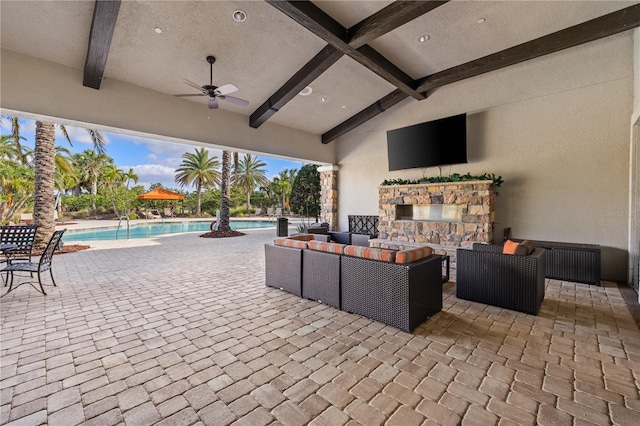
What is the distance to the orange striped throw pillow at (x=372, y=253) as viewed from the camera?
2939 millimetres

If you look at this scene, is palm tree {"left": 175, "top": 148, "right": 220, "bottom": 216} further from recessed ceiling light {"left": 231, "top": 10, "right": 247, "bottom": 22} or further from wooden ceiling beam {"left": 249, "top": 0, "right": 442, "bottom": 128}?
recessed ceiling light {"left": 231, "top": 10, "right": 247, "bottom": 22}

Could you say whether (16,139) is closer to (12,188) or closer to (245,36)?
(12,188)

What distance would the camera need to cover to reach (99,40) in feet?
12.5

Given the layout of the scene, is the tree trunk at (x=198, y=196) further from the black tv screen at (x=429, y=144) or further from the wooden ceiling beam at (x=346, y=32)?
the black tv screen at (x=429, y=144)

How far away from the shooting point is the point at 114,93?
493 centimetres

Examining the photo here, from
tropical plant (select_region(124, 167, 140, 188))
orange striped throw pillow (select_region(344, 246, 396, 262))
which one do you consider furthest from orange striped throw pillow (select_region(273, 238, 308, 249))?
tropical plant (select_region(124, 167, 140, 188))

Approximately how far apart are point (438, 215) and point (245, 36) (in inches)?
213

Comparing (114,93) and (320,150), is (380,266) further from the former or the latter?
(320,150)

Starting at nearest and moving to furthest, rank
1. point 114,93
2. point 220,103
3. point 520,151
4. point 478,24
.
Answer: point 478,24, point 114,93, point 520,151, point 220,103

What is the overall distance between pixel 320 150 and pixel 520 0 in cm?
571

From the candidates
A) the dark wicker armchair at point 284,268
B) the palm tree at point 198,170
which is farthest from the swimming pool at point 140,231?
the dark wicker armchair at point 284,268

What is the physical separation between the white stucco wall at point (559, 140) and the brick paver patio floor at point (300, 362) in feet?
6.14

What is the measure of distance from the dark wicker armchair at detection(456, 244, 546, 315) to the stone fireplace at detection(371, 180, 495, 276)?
7.35 feet

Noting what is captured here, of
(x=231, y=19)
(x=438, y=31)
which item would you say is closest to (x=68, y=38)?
(x=231, y=19)
